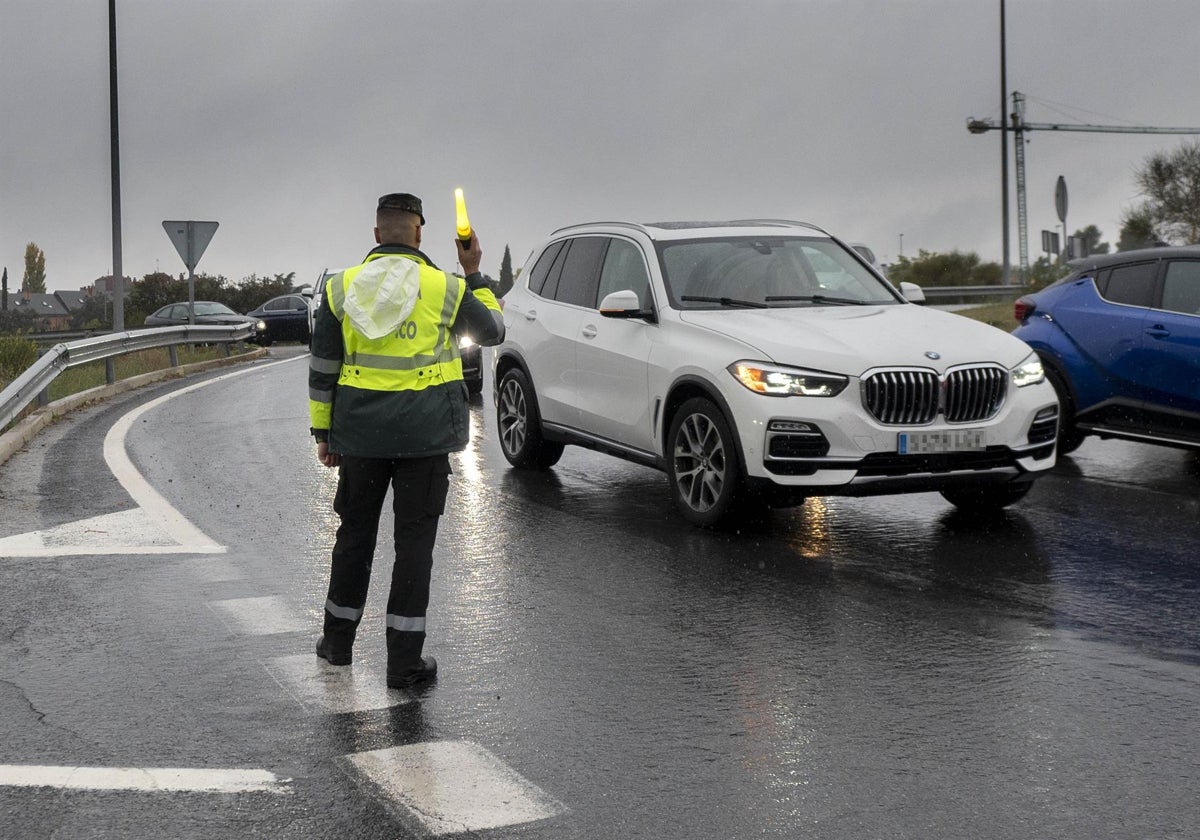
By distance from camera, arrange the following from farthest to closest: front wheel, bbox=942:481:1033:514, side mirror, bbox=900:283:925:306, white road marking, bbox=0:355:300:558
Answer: side mirror, bbox=900:283:925:306
front wheel, bbox=942:481:1033:514
white road marking, bbox=0:355:300:558

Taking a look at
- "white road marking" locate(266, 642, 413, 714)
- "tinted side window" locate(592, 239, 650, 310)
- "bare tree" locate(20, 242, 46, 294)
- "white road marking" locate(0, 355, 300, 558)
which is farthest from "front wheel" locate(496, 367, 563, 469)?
"bare tree" locate(20, 242, 46, 294)

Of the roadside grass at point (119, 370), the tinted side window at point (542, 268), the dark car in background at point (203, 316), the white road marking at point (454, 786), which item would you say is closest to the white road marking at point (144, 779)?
the white road marking at point (454, 786)

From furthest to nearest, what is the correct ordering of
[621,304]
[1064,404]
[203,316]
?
[203,316]
[1064,404]
[621,304]

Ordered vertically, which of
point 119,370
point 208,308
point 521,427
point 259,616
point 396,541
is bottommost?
point 259,616

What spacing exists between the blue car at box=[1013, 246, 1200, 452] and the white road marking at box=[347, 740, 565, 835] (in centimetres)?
719

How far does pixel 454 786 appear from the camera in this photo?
15.6ft

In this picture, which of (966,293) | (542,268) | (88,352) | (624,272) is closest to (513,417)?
(542,268)

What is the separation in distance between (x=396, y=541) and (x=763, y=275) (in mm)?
4622

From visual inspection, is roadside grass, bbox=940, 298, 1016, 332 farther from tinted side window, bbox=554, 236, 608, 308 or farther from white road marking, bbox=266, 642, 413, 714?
white road marking, bbox=266, 642, 413, 714

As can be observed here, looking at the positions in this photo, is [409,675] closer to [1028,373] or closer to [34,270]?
[1028,373]

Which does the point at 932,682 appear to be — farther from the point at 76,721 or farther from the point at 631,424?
the point at 631,424

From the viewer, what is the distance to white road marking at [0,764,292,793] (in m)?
4.75

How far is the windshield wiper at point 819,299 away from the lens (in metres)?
10.0

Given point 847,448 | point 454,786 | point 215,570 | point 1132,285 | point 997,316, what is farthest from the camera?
point 997,316
